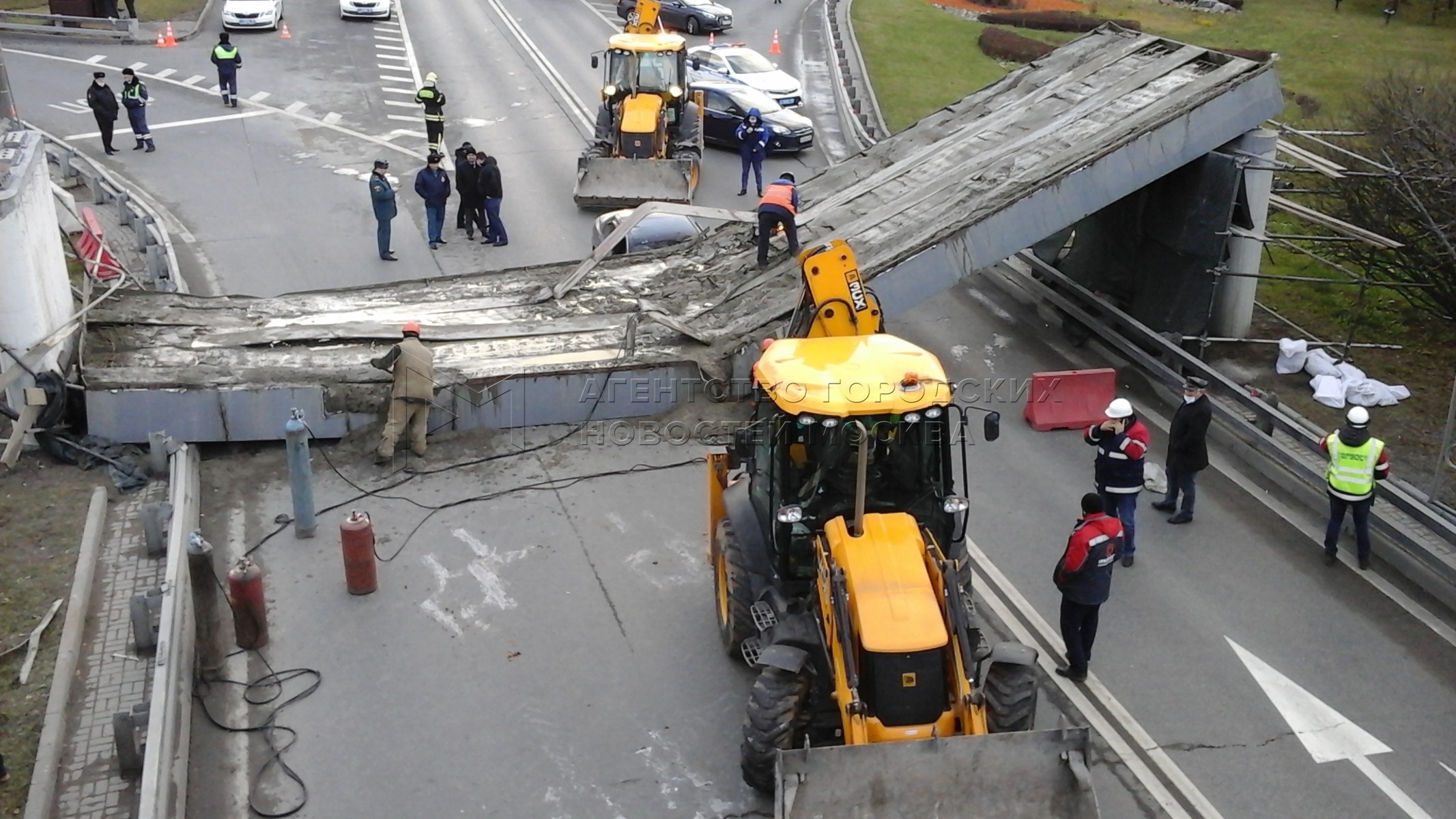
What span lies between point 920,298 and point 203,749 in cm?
898

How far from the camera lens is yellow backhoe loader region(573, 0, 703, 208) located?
22109 mm

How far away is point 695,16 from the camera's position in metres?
37.6

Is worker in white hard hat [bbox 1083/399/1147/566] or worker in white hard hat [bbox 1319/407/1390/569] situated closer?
worker in white hard hat [bbox 1083/399/1147/566]

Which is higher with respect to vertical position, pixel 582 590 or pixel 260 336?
pixel 260 336

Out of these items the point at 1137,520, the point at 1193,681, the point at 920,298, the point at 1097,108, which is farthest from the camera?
the point at 1097,108

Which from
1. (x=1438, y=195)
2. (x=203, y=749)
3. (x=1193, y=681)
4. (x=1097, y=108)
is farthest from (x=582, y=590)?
(x=1438, y=195)

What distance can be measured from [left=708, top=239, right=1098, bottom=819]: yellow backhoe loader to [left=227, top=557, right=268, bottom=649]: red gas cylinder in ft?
12.2

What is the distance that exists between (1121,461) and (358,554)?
22.0 ft

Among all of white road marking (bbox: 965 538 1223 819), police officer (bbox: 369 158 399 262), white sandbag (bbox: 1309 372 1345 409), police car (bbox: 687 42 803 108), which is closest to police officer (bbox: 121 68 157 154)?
police officer (bbox: 369 158 399 262)

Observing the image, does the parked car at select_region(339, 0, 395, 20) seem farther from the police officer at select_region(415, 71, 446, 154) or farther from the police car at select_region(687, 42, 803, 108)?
the police officer at select_region(415, 71, 446, 154)

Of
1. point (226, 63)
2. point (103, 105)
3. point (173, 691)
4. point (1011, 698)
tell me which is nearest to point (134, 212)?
point (103, 105)

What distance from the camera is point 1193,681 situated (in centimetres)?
1030

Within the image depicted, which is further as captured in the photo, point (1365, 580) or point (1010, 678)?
point (1365, 580)

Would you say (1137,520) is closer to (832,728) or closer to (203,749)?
(832,728)
